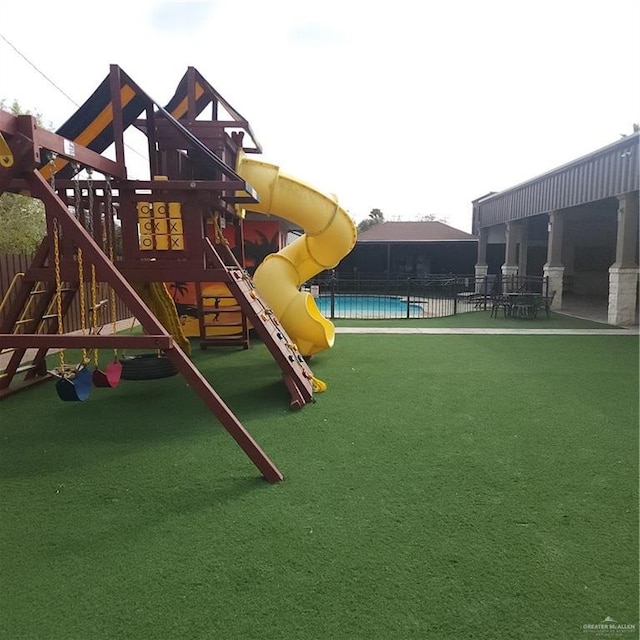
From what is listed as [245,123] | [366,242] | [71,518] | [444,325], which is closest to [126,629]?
[71,518]

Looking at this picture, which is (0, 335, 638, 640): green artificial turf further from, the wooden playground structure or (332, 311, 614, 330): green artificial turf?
(332, 311, 614, 330): green artificial turf

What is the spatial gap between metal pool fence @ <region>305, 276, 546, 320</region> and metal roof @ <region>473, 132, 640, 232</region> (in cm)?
270

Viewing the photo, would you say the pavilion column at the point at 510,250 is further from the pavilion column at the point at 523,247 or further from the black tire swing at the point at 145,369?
the black tire swing at the point at 145,369

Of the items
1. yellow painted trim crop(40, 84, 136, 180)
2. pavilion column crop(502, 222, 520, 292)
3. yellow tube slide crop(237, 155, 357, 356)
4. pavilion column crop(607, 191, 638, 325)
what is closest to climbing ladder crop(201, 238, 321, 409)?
yellow tube slide crop(237, 155, 357, 356)

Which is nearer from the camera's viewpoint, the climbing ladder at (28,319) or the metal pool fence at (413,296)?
the climbing ladder at (28,319)

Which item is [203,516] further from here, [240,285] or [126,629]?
[240,285]

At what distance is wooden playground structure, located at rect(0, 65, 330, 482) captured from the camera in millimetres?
3697

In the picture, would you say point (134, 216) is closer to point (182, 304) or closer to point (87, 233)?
point (87, 233)

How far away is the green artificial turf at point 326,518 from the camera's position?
244cm

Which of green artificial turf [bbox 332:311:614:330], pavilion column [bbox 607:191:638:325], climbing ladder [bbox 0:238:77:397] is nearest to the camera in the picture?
climbing ladder [bbox 0:238:77:397]

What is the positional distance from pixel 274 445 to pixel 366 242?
963 inches

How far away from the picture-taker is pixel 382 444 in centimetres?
462

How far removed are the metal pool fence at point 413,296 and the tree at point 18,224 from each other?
8.78 meters

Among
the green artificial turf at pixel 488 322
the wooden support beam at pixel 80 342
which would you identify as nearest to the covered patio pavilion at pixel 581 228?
the green artificial turf at pixel 488 322
